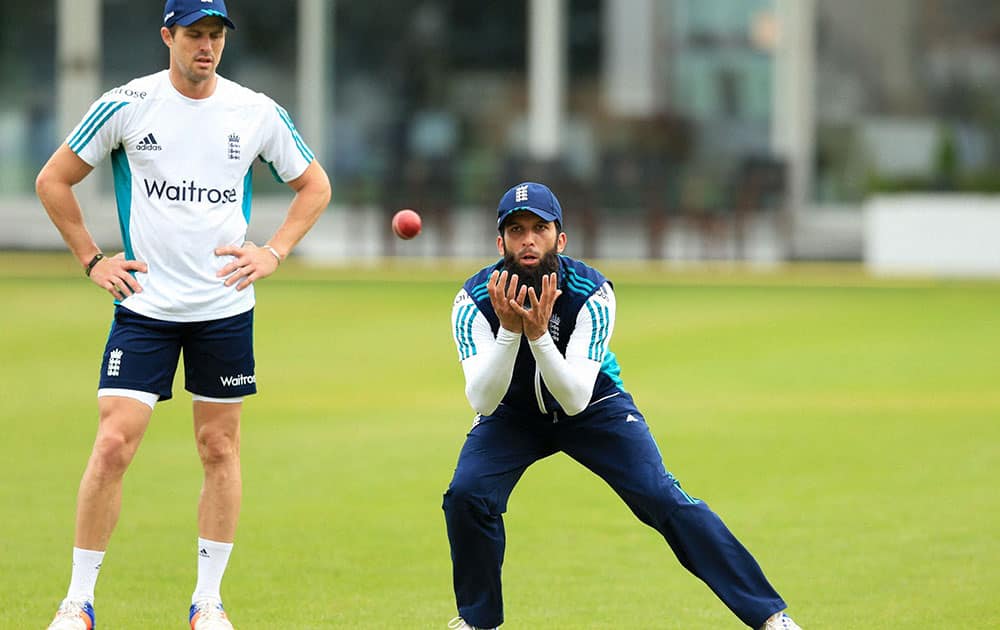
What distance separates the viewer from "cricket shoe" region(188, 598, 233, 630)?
6.67 m

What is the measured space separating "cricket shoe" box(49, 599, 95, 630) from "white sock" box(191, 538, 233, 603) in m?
0.44

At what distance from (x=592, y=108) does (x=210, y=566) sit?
25058mm

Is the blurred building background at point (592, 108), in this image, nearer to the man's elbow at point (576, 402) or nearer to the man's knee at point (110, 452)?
the man's knee at point (110, 452)

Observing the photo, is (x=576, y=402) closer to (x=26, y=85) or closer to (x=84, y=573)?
(x=84, y=573)

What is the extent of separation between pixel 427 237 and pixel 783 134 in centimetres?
643

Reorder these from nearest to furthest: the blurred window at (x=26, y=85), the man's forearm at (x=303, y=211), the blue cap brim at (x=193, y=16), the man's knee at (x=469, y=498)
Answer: the man's knee at (x=469, y=498) < the blue cap brim at (x=193, y=16) < the man's forearm at (x=303, y=211) < the blurred window at (x=26, y=85)

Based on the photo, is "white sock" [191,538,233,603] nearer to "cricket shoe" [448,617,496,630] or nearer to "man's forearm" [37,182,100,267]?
"cricket shoe" [448,617,496,630]

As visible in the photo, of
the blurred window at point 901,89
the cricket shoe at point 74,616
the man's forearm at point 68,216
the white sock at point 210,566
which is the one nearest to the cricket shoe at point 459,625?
the white sock at point 210,566

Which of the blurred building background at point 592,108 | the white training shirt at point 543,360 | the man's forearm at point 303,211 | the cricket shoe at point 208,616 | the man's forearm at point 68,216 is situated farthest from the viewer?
the blurred building background at point 592,108

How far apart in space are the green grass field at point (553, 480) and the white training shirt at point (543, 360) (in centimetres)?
115

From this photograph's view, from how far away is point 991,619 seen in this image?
700cm

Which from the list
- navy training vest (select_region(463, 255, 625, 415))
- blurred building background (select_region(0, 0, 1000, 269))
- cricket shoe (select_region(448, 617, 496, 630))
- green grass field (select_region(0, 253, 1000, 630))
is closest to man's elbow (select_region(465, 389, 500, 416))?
navy training vest (select_region(463, 255, 625, 415))

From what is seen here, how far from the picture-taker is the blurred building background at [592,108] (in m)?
29.6

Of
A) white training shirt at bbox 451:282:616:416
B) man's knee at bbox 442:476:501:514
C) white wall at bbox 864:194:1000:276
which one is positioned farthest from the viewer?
white wall at bbox 864:194:1000:276
